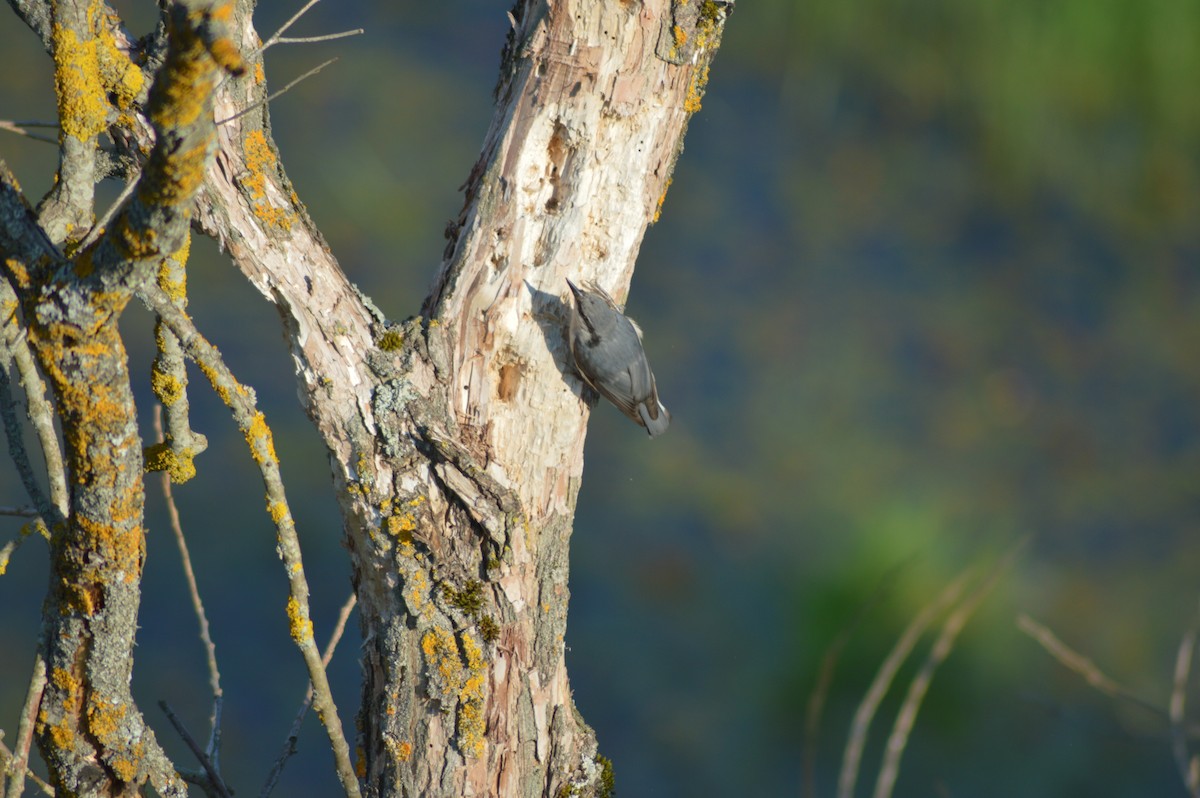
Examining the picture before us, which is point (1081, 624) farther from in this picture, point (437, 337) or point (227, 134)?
point (227, 134)

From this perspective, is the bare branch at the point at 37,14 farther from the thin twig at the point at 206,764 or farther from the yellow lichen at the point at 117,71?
the thin twig at the point at 206,764

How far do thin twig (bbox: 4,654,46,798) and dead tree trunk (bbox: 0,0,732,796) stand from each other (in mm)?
297

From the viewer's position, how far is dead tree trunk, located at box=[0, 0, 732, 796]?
1.17m

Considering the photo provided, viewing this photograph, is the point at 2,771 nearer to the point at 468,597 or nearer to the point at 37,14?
the point at 468,597

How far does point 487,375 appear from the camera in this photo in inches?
49.4

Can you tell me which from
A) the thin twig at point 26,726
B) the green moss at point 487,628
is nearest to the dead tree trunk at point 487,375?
the green moss at point 487,628

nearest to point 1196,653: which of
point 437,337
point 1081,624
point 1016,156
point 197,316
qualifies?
point 1081,624

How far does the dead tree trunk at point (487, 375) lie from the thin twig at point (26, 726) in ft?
0.97

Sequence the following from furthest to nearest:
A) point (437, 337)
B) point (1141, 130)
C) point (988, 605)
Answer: point (1141, 130) → point (988, 605) → point (437, 337)

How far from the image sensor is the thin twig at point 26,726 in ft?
3.10

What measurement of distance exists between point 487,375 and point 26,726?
2.02 feet

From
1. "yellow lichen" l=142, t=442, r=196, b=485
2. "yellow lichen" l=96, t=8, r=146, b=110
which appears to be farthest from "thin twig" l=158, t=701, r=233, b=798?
"yellow lichen" l=96, t=8, r=146, b=110

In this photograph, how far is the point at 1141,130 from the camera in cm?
460

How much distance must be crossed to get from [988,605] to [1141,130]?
2424 mm
